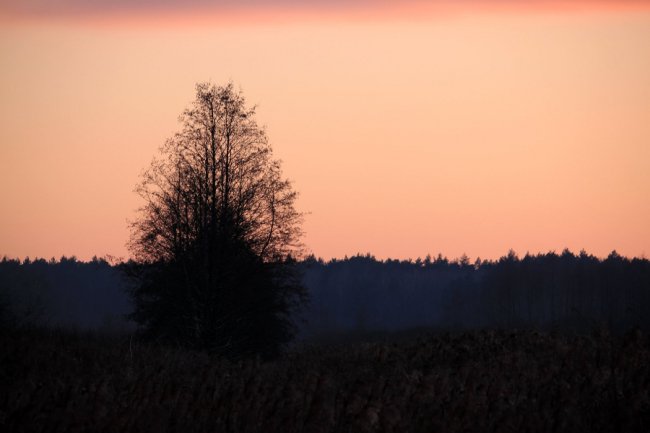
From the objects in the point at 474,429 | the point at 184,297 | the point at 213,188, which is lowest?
the point at 474,429

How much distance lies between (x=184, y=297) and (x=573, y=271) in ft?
450

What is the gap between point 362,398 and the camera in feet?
35.7

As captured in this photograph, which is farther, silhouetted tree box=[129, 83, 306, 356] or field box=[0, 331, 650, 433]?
silhouetted tree box=[129, 83, 306, 356]

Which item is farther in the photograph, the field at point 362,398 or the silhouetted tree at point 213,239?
the silhouetted tree at point 213,239

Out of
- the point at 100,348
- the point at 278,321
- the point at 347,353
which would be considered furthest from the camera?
the point at 278,321

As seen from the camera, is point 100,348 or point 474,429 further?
point 100,348

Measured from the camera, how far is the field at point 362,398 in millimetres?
10125

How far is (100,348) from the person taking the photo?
19203 mm

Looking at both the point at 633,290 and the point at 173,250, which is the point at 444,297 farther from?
the point at 173,250

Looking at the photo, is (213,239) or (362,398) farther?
(213,239)

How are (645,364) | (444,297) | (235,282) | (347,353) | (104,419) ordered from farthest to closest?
(444,297), (235,282), (347,353), (645,364), (104,419)

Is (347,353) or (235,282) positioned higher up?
(235,282)

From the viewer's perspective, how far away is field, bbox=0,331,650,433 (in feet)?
33.2

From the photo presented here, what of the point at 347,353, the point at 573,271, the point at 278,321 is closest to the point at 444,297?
the point at 573,271
